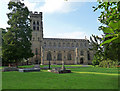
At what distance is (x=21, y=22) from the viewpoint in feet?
96.2

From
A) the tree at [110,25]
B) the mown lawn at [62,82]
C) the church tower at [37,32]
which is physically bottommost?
the mown lawn at [62,82]

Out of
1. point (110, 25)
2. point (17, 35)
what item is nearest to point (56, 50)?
point (17, 35)

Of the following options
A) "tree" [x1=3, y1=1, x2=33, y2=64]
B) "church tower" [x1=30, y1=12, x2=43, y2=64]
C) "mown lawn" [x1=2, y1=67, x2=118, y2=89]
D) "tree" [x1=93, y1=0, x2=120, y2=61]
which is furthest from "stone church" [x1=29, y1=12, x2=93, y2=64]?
"tree" [x1=93, y1=0, x2=120, y2=61]

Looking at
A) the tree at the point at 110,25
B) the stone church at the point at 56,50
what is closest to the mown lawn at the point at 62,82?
the tree at the point at 110,25

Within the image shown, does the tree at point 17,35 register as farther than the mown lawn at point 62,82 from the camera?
Yes

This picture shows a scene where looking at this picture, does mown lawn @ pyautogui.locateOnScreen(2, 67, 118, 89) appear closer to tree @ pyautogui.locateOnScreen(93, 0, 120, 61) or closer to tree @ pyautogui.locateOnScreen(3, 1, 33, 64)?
tree @ pyautogui.locateOnScreen(93, 0, 120, 61)

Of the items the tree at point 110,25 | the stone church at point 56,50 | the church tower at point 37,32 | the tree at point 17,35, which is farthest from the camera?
the church tower at point 37,32

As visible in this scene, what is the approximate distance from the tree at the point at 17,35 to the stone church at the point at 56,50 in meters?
28.6

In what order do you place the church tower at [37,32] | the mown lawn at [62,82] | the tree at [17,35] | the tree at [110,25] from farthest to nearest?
the church tower at [37,32] < the tree at [17,35] < the mown lawn at [62,82] < the tree at [110,25]

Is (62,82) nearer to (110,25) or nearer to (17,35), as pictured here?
(110,25)

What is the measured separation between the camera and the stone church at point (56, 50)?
2360 inches

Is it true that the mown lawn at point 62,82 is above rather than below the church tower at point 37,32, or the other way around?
below

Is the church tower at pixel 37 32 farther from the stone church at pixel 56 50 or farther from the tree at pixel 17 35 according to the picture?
the tree at pixel 17 35

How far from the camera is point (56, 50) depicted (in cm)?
6131
